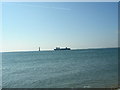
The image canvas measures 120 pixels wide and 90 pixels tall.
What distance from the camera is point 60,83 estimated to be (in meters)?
15.3

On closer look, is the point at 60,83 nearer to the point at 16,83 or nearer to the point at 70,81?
the point at 70,81

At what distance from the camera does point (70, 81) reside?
15.6 meters

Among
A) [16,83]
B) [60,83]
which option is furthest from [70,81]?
[16,83]

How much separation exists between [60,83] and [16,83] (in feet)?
9.87

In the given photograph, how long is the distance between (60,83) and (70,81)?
682 mm

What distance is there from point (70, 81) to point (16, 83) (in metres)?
3.57

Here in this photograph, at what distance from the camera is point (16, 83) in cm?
1619
